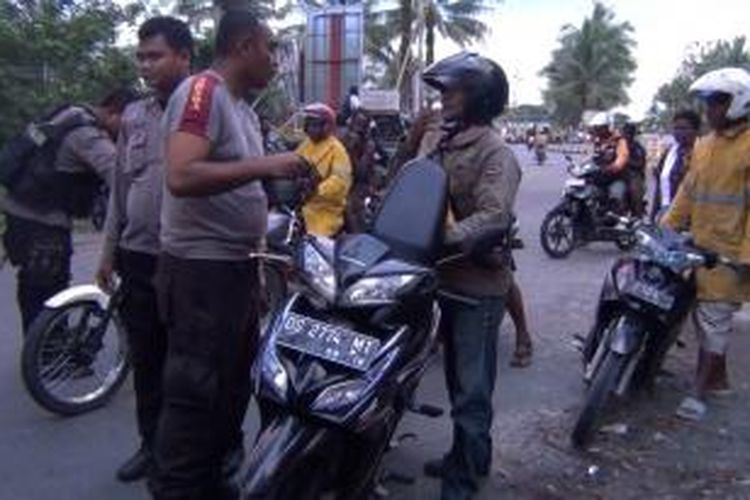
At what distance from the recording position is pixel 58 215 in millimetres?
5914

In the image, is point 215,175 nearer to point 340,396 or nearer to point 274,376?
point 274,376

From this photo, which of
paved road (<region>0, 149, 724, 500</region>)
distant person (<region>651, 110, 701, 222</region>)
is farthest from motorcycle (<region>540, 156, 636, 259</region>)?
paved road (<region>0, 149, 724, 500</region>)

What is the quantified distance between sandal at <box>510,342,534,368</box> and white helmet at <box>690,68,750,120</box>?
2.11 metres

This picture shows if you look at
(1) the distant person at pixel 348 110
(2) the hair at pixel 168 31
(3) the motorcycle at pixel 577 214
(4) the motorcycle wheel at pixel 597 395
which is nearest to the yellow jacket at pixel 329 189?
(4) the motorcycle wheel at pixel 597 395

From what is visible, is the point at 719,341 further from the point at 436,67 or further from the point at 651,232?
the point at 436,67

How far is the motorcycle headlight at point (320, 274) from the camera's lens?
3727mm

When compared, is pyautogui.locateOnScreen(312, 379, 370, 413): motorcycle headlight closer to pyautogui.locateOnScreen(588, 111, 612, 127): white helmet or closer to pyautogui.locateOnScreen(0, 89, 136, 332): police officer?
pyautogui.locateOnScreen(0, 89, 136, 332): police officer

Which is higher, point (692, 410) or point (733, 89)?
point (733, 89)

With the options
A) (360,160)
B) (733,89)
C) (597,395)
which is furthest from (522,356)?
(360,160)

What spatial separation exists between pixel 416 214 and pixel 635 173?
33.5 ft

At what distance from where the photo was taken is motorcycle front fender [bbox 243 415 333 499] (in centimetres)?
349

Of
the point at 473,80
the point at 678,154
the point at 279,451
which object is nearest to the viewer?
the point at 279,451

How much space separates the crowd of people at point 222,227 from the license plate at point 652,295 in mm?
560

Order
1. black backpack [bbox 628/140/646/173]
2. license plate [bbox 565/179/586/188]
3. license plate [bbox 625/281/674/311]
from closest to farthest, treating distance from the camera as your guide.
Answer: license plate [bbox 625/281/674/311] → license plate [bbox 565/179/586/188] → black backpack [bbox 628/140/646/173]
